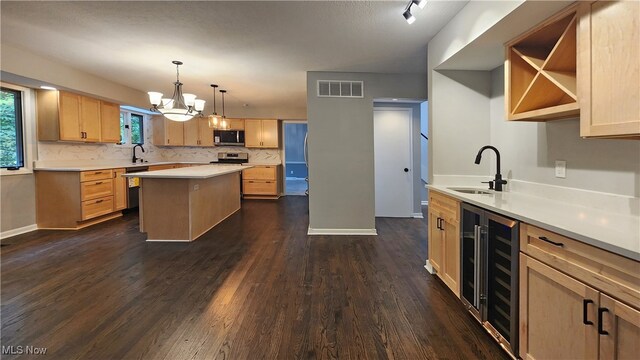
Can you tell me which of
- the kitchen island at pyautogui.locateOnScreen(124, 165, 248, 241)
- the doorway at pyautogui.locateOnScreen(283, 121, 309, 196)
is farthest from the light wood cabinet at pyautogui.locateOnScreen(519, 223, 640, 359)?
the doorway at pyautogui.locateOnScreen(283, 121, 309, 196)

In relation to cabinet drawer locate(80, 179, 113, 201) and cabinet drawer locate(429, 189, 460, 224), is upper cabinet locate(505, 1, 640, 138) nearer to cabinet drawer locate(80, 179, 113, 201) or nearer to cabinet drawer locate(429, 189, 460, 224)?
cabinet drawer locate(429, 189, 460, 224)

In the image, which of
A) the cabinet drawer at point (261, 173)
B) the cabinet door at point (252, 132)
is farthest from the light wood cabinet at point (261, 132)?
the cabinet drawer at point (261, 173)

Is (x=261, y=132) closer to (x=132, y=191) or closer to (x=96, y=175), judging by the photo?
(x=132, y=191)

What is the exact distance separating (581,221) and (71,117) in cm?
628

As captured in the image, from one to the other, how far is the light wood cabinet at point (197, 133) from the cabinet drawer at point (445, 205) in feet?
20.7

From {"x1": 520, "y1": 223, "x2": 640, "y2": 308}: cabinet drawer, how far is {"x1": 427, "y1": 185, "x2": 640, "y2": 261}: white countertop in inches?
1.4

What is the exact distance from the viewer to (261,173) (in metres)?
7.49

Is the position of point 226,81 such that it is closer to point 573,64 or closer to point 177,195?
point 177,195

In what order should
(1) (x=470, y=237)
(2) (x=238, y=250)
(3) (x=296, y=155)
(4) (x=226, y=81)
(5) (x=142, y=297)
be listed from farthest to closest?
1. (3) (x=296, y=155)
2. (4) (x=226, y=81)
3. (2) (x=238, y=250)
4. (5) (x=142, y=297)
5. (1) (x=470, y=237)

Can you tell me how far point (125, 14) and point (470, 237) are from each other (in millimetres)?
3409

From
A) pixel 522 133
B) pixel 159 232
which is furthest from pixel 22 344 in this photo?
pixel 522 133

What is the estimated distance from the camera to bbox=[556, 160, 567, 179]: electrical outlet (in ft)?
6.23

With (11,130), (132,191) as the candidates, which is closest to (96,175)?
(132,191)

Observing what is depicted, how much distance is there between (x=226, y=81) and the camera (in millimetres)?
4879
